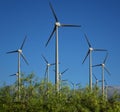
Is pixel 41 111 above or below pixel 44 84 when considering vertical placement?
below

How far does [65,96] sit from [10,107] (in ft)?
26.6

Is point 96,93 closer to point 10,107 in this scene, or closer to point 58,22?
point 10,107

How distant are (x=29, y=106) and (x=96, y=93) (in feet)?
26.0

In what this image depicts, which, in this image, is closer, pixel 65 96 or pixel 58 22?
pixel 65 96

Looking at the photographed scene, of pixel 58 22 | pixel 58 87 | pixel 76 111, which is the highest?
pixel 58 22

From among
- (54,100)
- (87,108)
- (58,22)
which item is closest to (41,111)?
(54,100)

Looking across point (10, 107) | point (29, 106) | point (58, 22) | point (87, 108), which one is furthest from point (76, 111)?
point (58, 22)

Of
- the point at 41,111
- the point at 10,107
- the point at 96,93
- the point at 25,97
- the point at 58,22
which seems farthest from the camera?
the point at 58,22

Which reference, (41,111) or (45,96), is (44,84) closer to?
(45,96)

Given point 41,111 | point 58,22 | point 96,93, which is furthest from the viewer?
point 58,22

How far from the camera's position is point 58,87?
52.2m

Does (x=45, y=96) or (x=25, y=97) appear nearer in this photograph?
(x=45, y=96)

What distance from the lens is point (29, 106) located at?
163 ft

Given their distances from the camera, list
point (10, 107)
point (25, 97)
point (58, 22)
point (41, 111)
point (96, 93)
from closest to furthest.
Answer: point (41, 111), point (96, 93), point (10, 107), point (25, 97), point (58, 22)
